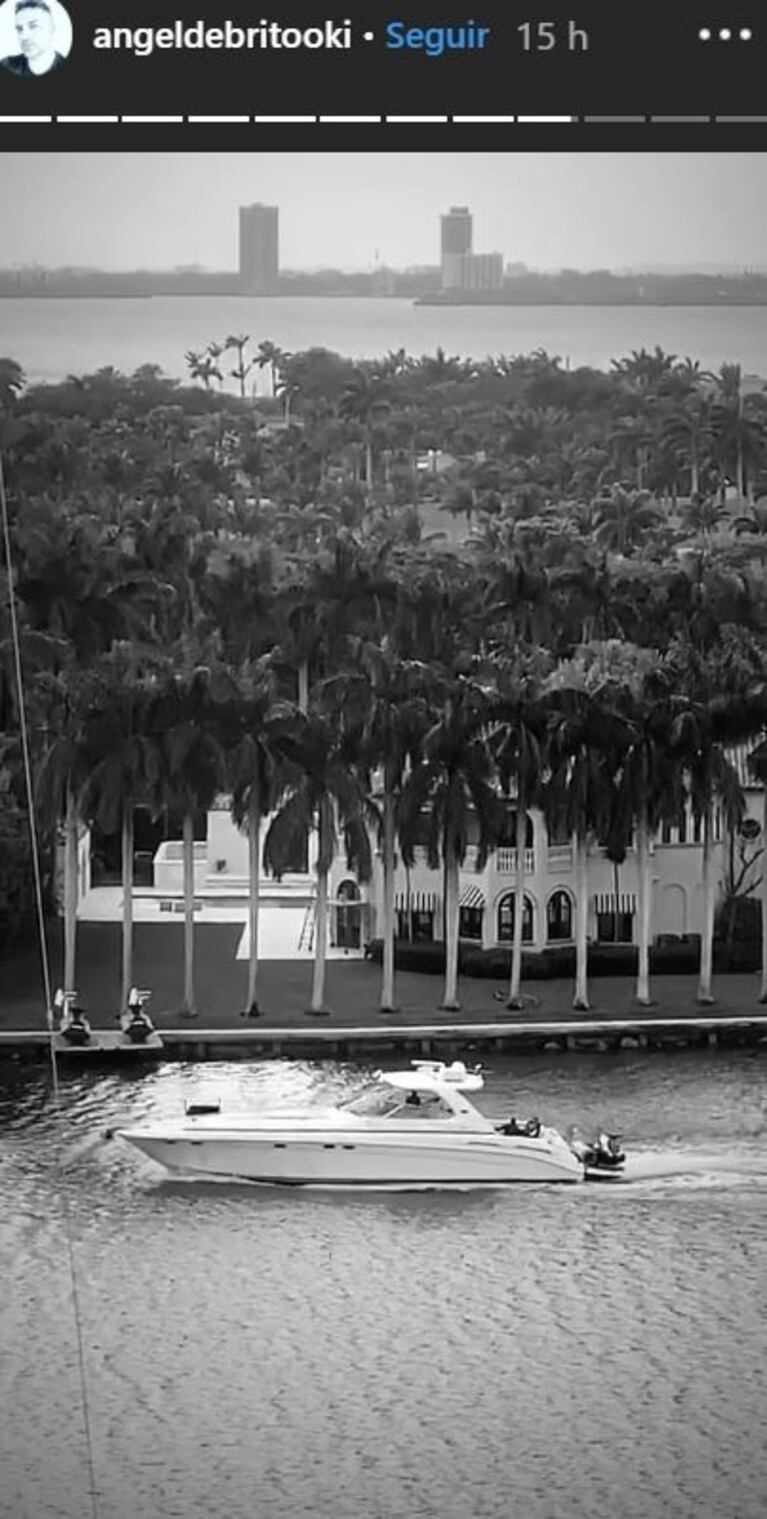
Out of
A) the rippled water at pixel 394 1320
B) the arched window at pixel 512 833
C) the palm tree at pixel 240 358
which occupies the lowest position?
the rippled water at pixel 394 1320

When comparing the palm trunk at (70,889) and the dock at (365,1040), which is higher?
the palm trunk at (70,889)

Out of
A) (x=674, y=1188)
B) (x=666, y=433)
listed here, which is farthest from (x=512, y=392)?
(x=674, y=1188)

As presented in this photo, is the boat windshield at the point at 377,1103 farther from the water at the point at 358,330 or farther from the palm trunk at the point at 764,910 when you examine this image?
the water at the point at 358,330

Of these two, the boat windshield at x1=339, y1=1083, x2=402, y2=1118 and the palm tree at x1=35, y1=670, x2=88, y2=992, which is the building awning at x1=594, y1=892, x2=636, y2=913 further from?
the palm tree at x1=35, y1=670, x2=88, y2=992

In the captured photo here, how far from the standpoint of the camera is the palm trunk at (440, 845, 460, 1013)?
8.22 metres

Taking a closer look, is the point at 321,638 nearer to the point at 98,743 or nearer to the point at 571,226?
the point at 98,743

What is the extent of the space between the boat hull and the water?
7.63 ft

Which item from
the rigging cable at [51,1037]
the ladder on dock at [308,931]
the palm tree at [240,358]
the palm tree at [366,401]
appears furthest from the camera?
the ladder on dock at [308,931]

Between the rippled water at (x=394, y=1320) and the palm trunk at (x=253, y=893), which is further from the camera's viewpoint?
the palm trunk at (x=253, y=893)

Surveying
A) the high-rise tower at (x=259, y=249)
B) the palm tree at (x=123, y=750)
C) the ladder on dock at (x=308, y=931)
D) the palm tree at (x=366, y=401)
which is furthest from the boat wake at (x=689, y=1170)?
the high-rise tower at (x=259, y=249)

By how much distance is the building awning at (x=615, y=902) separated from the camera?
8.38 m

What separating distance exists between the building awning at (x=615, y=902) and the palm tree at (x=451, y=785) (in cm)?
47
